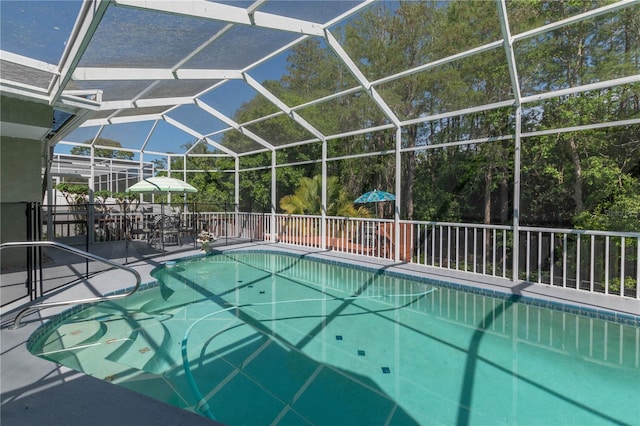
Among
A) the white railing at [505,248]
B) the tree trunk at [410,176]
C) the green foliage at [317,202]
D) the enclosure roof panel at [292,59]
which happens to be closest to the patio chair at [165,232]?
the white railing at [505,248]

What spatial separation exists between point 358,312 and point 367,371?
6.15 feet

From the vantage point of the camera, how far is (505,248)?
6.86m

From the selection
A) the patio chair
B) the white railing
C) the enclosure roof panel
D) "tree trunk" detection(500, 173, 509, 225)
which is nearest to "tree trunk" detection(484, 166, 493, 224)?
"tree trunk" detection(500, 173, 509, 225)

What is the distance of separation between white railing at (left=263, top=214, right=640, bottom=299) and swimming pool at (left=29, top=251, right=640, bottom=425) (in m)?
1.26

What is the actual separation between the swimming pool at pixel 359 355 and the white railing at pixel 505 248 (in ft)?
4.13

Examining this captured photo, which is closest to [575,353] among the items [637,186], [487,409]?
[487,409]

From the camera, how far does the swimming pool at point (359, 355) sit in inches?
121

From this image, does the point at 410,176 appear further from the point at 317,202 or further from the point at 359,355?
the point at 359,355

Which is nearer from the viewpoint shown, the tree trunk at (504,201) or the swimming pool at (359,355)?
the swimming pool at (359,355)

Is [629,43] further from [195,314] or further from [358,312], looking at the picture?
[195,314]

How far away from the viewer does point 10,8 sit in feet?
11.8

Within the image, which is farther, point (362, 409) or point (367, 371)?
point (367, 371)

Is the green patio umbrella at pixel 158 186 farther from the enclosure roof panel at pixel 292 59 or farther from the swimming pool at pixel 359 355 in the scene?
the swimming pool at pixel 359 355

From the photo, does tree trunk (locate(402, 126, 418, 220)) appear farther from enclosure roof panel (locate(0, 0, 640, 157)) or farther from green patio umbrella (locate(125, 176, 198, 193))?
green patio umbrella (locate(125, 176, 198, 193))
